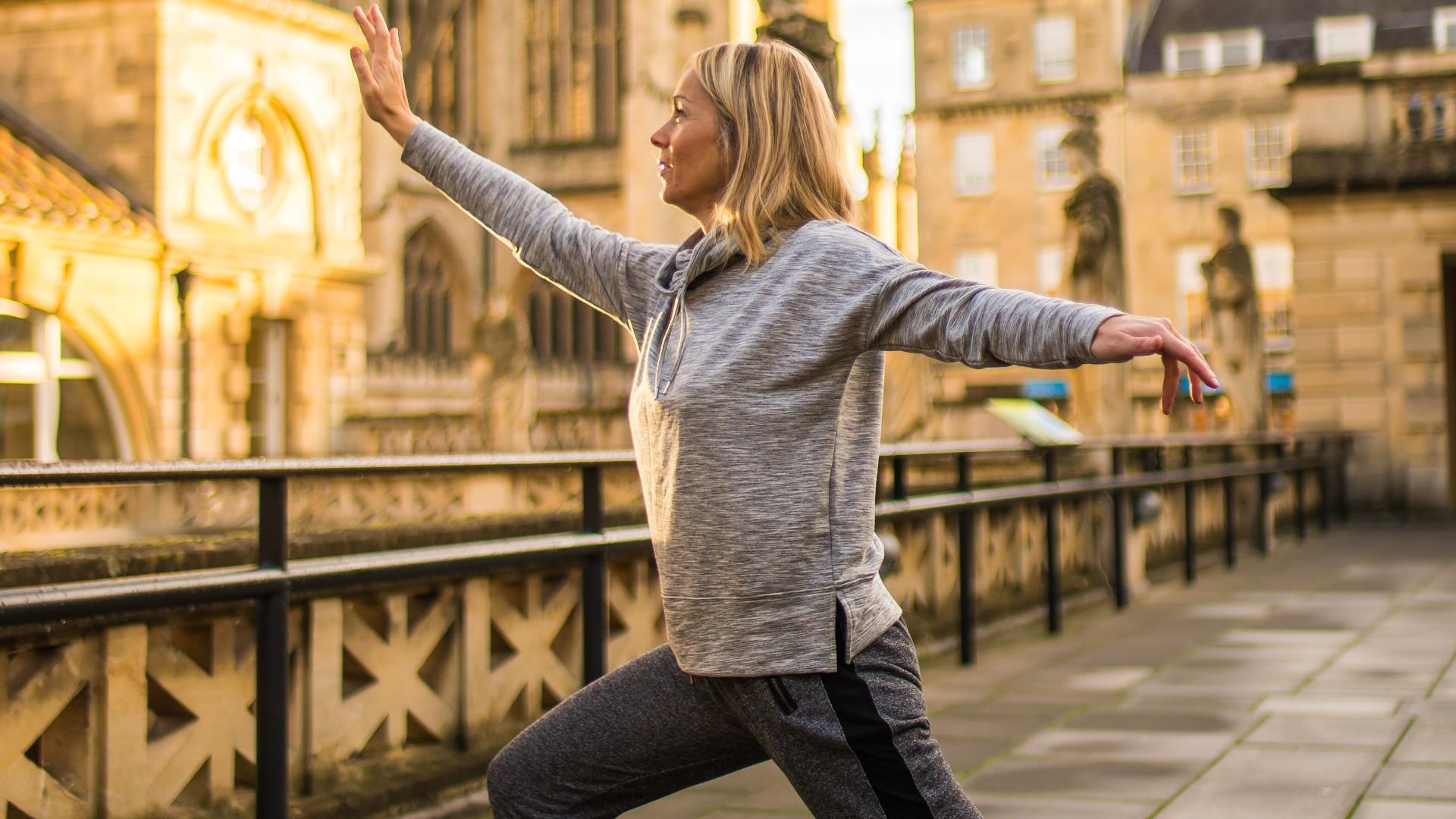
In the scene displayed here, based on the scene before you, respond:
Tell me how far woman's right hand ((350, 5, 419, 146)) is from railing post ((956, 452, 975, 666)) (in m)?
5.42

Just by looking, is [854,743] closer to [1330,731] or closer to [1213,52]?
[1330,731]

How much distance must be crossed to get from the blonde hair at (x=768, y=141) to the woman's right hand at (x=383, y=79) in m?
0.65

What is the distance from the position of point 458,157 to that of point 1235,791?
3216 millimetres

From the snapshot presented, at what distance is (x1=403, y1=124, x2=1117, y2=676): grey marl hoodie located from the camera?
2.40 meters

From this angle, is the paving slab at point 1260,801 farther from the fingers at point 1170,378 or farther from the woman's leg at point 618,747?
the fingers at point 1170,378

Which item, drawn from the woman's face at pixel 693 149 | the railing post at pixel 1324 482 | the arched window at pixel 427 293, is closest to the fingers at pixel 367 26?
the woman's face at pixel 693 149

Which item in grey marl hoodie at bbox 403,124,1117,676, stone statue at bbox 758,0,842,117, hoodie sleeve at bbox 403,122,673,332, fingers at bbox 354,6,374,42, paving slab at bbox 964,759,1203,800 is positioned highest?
stone statue at bbox 758,0,842,117

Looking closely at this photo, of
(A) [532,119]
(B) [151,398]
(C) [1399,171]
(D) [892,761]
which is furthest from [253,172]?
(A) [532,119]

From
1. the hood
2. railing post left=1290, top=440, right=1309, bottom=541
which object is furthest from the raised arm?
railing post left=1290, top=440, right=1309, bottom=541

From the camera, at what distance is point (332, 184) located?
2553 centimetres

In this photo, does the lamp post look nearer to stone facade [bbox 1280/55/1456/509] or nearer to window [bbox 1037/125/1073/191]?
stone facade [bbox 1280/55/1456/509]

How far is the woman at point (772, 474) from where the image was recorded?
240 centimetres

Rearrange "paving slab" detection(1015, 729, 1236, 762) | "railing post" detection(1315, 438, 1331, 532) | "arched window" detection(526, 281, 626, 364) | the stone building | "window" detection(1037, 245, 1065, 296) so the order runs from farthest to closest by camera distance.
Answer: "arched window" detection(526, 281, 626, 364)
"window" detection(1037, 245, 1065, 296)
the stone building
"railing post" detection(1315, 438, 1331, 532)
"paving slab" detection(1015, 729, 1236, 762)

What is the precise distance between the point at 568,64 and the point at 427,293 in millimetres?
8897
